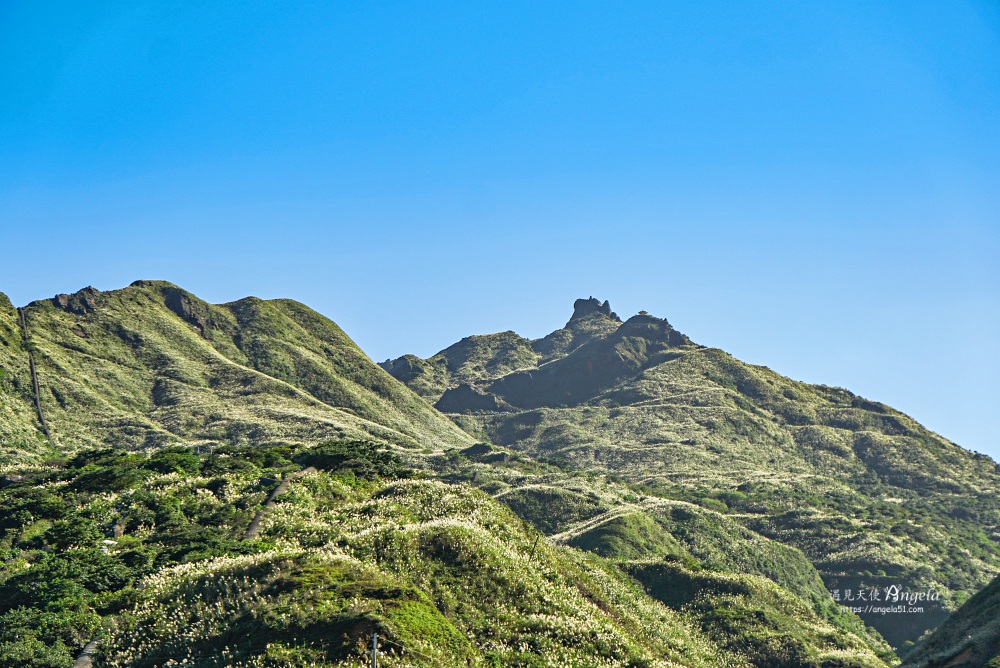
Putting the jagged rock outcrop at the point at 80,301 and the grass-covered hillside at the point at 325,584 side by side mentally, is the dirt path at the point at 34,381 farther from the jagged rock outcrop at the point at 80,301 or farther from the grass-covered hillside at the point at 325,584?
the grass-covered hillside at the point at 325,584

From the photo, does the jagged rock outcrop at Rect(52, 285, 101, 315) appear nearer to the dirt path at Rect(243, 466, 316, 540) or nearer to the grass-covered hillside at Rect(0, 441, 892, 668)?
the grass-covered hillside at Rect(0, 441, 892, 668)

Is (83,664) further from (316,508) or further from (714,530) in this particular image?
(714,530)

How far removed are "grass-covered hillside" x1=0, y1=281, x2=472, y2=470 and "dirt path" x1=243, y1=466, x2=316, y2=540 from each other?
56.9m

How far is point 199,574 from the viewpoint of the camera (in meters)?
24.3

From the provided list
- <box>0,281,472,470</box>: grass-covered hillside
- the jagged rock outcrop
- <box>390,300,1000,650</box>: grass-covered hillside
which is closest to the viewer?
<box>390,300,1000,650</box>: grass-covered hillside

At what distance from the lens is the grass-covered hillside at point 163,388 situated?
123 metres

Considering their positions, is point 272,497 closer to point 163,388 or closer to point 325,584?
point 325,584

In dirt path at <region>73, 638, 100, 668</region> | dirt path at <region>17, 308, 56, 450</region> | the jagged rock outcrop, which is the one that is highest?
the jagged rock outcrop

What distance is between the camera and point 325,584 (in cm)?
2234

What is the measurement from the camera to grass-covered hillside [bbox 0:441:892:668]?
20.6 metres

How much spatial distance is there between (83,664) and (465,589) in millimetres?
11919

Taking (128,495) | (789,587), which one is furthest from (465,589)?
(789,587)

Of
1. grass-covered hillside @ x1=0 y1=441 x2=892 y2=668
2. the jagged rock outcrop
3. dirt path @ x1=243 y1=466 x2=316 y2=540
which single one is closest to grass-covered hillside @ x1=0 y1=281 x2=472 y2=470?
the jagged rock outcrop

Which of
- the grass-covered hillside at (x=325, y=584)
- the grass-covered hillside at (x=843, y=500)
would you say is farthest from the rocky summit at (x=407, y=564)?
the grass-covered hillside at (x=843, y=500)
